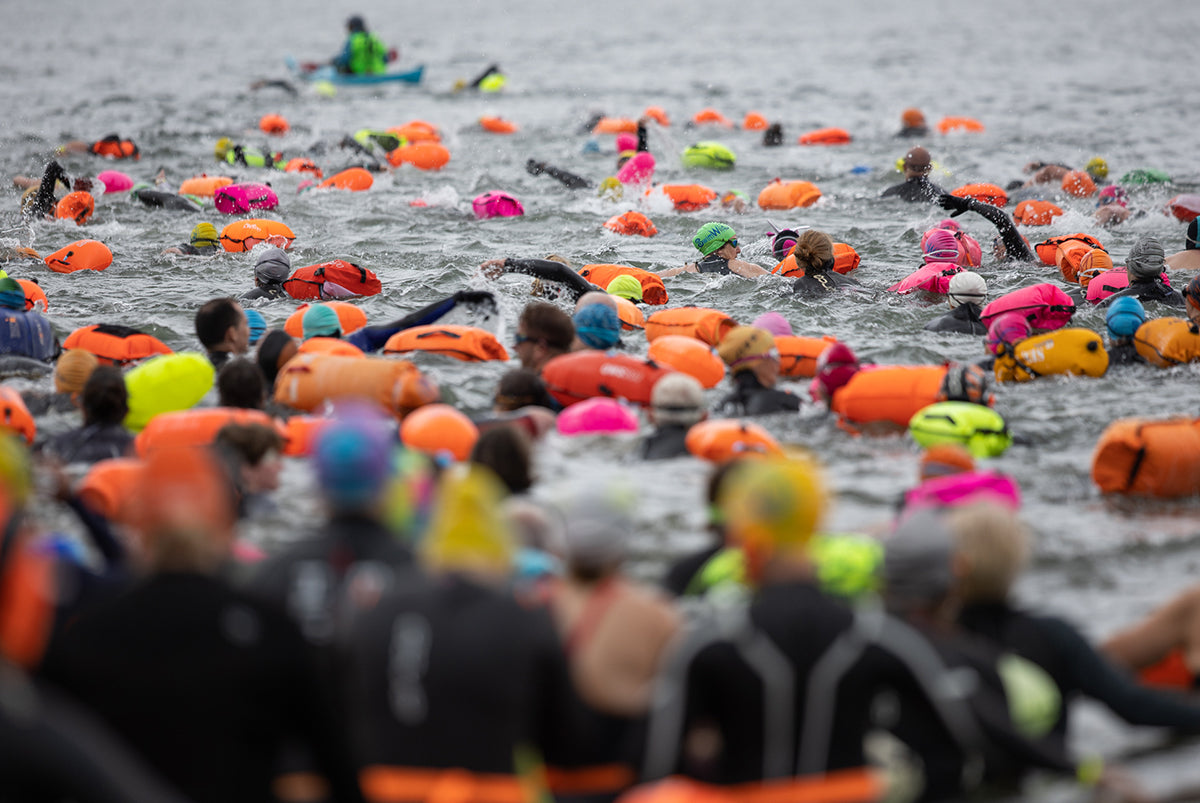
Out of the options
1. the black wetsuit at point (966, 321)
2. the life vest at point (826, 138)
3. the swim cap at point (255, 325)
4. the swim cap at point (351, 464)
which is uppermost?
the swim cap at point (351, 464)

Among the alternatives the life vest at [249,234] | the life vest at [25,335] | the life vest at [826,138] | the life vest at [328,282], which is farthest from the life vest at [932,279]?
the life vest at [826,138]

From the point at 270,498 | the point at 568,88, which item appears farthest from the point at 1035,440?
the point at 568,88

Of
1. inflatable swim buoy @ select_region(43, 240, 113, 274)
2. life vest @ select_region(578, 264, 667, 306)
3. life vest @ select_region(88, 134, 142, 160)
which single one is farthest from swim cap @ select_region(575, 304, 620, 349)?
life vest @ select_region(88, 134, 142, 160)

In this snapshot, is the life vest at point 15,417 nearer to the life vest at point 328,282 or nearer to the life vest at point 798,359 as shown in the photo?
the life vest at point 328,282

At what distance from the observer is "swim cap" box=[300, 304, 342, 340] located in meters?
9.74

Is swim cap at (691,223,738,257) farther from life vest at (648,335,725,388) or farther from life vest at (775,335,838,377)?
life vest at (648,335,725,388)

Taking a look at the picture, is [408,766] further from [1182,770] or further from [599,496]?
[1182,770]

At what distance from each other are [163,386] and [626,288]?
4.85 meters

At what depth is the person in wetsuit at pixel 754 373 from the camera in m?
8.34

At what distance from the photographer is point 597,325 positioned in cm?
945

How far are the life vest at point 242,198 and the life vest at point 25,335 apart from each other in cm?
756

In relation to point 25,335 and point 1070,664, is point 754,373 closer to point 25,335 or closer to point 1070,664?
point 1070,664

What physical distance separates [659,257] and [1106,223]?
247 inches

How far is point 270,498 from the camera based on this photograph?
6.99 metres
